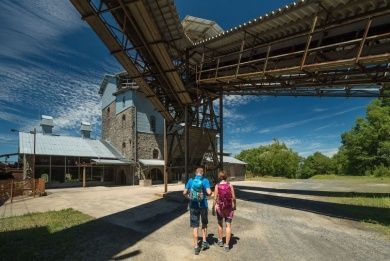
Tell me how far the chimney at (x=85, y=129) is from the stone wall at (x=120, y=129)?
2541 millimetres

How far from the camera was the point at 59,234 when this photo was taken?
9188mm

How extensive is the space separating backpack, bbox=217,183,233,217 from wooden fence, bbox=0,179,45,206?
51.8 ft

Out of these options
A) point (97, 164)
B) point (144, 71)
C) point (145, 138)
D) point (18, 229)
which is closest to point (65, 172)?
point (97, 164)

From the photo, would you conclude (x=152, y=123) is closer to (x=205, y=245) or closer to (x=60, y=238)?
(x=60, y=238)

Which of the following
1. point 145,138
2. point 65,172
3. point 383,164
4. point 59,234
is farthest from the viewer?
point 383,164

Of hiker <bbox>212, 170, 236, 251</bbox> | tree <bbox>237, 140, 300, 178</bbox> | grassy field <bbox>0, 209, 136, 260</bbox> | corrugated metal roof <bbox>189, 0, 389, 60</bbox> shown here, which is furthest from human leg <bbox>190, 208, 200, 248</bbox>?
tree <bbox>237, 140, 300, 178</bbox>

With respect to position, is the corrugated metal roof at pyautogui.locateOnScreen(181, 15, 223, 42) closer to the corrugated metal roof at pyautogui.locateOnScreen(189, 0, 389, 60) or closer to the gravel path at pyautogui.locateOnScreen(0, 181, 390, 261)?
the corrugated metal roof at pyautogui.locateOnScreen(189, 0, 389, 60)

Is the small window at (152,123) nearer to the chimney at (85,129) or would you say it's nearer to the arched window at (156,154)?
the arched window at (156,154)

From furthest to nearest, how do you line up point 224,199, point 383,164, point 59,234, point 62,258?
point 383,164 < point 59,234 < point 224,199 < point 62,258

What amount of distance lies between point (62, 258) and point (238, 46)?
12.5 metres

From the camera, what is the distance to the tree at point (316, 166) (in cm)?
8519

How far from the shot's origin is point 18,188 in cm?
2052

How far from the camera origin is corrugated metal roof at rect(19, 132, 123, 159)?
28.4m

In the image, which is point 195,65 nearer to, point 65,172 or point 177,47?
point 177,47
